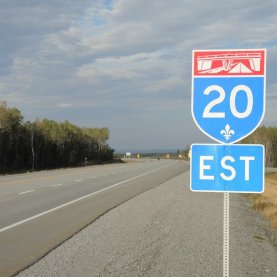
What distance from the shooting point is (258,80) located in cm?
529

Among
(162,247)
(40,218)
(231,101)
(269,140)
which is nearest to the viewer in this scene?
(231,101)

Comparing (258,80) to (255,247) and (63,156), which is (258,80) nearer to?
(255,247)

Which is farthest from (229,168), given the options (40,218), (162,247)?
(40,218)

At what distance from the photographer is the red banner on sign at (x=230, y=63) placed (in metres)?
5.34

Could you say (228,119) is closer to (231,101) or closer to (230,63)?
(231,101)

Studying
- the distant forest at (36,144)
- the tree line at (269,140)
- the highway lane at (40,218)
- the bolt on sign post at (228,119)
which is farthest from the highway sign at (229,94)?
the tree line at (269,140)

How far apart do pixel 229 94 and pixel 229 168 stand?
73 cm

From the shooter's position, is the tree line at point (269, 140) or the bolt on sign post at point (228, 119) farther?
the tree line at point (269, 140)

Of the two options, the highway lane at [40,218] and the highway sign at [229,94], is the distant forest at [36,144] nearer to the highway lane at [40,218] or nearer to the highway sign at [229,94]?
the highway lane at [40,218]

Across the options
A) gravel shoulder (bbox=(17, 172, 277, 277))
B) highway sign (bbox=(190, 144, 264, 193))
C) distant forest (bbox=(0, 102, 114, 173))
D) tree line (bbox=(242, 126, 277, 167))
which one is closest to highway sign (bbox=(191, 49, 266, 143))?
highway sign (bbox=(190, 144, 264, 193))

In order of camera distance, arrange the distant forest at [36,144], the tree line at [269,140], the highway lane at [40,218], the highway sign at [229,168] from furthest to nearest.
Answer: the tree line at [269,140], the distant forest at [36,144], the highway lane at [40,218], the highway sign at [229,168]

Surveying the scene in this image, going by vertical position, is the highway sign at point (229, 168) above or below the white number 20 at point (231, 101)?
below

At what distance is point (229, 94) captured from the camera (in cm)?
529

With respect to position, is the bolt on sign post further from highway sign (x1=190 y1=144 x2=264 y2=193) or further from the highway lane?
the highway lane
